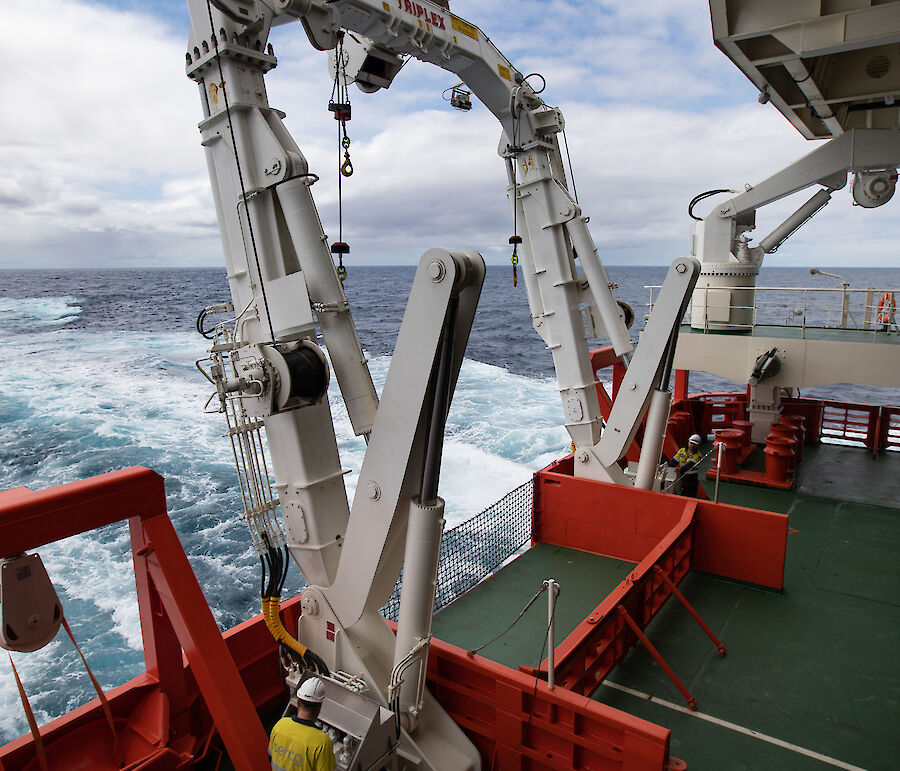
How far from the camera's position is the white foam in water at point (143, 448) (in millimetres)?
10586

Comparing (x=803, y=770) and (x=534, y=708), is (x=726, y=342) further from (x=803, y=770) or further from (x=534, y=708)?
(x=534, y=708)

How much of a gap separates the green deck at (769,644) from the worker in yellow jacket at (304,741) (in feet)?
9.79

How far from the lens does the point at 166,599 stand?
155 inches

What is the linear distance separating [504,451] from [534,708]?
1450 centimetres

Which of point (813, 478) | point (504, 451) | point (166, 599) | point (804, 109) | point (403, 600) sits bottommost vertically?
point (504, 451)

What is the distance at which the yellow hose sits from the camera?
4605 millimetres

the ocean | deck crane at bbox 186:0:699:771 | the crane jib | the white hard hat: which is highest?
the crane jib

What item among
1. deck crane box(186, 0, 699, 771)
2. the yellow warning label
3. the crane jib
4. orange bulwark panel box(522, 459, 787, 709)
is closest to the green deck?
orange bulwark panel box(522, 459, 787, 709)

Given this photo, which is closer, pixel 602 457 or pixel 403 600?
pixel 403 600

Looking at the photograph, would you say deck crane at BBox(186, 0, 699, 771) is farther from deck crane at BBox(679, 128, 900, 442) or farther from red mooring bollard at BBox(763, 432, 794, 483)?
deck crane at BBox(679, 128, 900, 442)

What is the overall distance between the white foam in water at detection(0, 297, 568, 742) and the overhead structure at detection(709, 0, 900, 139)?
34.1ft

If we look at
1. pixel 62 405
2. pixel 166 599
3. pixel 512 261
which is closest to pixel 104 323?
pixel 62 405

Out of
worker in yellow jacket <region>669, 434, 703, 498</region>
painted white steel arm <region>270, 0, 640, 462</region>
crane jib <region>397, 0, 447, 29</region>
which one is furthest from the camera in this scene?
worker in yellow jacket <region>669, 434, 703, 498</region>

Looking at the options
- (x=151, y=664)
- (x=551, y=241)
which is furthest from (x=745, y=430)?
(x=151, y=664)
